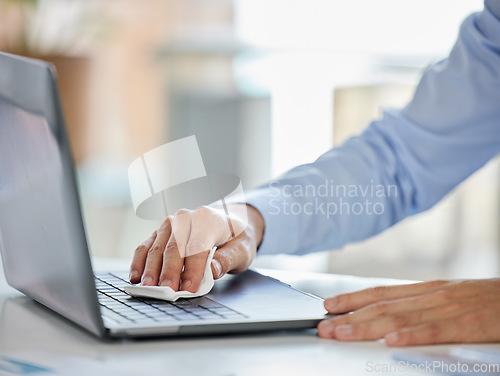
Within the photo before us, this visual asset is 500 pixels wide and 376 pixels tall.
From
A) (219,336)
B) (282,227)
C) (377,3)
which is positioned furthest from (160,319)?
(377,3)

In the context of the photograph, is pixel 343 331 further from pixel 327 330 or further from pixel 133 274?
pixel 133 274

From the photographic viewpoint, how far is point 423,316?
0.59m

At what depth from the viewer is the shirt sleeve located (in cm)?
108

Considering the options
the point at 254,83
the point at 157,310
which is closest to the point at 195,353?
the point at 157,310

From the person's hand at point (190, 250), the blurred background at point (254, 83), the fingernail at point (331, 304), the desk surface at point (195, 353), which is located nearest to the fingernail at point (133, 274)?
the person's hand at point (190, 250)

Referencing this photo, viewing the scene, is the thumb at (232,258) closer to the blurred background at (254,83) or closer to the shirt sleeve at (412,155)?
the shirt sleeve at (412,155)

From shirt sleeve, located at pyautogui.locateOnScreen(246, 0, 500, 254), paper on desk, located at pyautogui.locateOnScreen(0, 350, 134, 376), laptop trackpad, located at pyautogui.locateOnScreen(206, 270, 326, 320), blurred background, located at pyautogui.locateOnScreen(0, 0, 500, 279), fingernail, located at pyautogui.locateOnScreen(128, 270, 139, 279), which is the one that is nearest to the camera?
paper on desk, located at pyautogui.locateOnScreen(0, 350, 134, 376)

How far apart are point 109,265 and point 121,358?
505 millimetres

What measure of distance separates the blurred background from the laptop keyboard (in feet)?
6.83

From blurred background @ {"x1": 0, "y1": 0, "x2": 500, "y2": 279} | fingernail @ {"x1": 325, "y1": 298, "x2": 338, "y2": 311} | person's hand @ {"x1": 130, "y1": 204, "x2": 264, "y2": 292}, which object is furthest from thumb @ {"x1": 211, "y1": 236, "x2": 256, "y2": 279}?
blurred background @ {"x1": 0, "y1": 0, "x2": 500, "y2": 279}

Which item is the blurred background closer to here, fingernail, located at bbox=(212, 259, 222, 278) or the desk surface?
fingernail, located at bbox=(212, 259, 222, 278)

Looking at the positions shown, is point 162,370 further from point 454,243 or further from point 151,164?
point 454,243

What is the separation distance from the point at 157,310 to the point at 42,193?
150 millimetres

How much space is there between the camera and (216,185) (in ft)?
2.43
